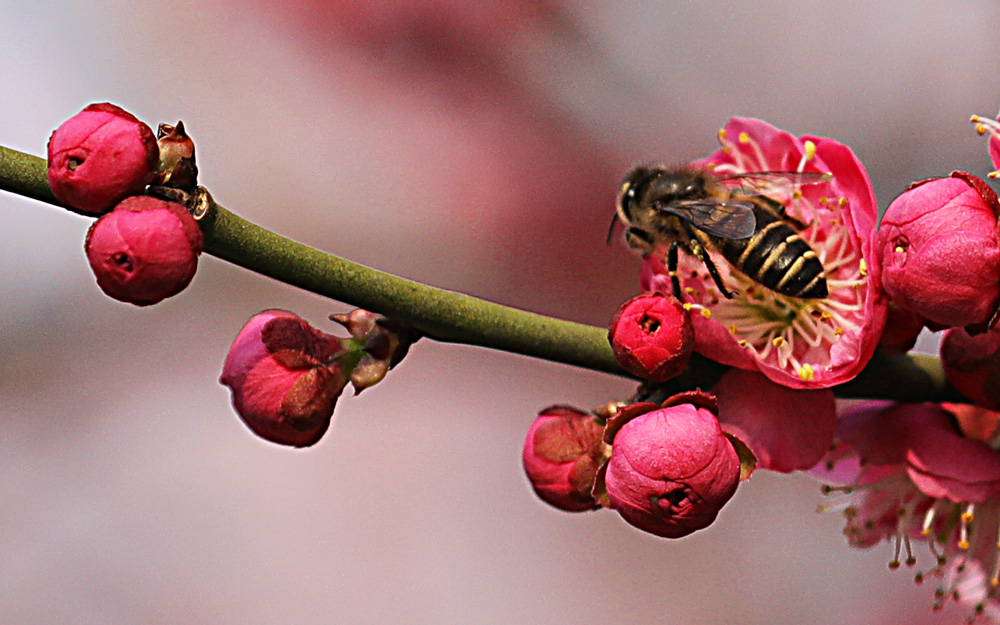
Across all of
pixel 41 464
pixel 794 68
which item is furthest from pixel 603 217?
pixel 41 464

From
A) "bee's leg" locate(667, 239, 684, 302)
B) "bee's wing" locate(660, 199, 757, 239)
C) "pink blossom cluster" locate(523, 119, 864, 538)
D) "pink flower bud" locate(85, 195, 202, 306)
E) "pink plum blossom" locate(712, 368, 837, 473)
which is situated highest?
"pink flower bud" locate(85, 195, 202, 306)

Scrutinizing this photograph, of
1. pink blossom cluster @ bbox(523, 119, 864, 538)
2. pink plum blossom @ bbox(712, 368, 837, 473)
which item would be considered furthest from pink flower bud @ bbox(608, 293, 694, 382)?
pink plum blossom @ bbox(712, 368, 837, 473)

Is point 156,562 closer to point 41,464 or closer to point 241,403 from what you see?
point 41,464

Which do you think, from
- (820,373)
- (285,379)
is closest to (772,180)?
(820,373)

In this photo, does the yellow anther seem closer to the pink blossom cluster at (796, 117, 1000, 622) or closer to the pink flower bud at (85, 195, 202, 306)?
the pink blossom cluster at (796, 117, 1000, 622)

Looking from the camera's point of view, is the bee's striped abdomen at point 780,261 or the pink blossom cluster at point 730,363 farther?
the bee's striped abdomen at point 780,261

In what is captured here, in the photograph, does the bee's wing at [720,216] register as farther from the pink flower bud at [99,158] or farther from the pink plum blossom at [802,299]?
the pink flower bud at [99,158]

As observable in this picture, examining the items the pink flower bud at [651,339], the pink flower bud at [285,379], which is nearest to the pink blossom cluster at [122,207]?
the pink flower bud at [285,379]

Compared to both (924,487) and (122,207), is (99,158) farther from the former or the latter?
(924,487)
